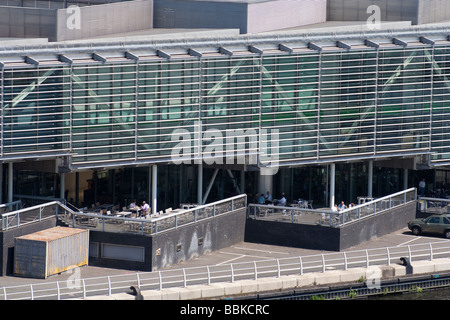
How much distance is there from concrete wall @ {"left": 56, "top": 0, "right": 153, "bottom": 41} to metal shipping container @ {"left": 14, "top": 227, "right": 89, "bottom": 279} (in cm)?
1152

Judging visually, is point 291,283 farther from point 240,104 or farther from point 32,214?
point 32,214

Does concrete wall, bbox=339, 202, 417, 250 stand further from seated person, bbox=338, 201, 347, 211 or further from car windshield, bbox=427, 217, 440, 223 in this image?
car windshield, bbox=427, 217, 440, 223

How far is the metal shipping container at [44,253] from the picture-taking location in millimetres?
61031

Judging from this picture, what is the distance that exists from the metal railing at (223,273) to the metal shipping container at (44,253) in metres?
1.26

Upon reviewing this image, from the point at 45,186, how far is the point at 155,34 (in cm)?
959

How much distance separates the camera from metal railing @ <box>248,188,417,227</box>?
224 ft

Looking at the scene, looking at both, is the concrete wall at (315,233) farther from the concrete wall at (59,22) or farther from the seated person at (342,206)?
the concrete wall at (59,22)

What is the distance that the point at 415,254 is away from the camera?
66.6 m

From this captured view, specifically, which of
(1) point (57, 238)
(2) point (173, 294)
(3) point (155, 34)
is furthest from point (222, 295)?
(3) point (155, 34)

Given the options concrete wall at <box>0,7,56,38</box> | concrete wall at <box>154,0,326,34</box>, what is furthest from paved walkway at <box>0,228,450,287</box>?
concrete wall at <box>0,7,56,38</box>

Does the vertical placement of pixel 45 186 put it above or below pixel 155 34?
below

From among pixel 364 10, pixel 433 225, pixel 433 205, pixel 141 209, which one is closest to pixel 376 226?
pixel 433 225

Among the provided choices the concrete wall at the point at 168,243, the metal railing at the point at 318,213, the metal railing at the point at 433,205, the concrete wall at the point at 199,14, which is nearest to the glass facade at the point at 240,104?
the metal railing at the point at 433,205

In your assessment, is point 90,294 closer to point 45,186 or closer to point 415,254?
point 45,186
